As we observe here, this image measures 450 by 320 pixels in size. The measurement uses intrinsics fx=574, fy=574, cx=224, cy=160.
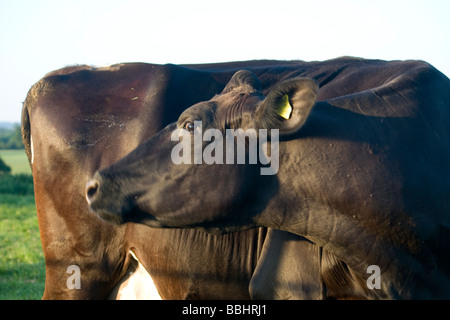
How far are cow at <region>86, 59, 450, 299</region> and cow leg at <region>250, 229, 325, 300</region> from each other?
0.24 m

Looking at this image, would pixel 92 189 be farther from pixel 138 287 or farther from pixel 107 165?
pixel 138 287

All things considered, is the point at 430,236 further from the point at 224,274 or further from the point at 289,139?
the point at 224,274

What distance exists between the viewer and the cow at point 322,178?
11.7 feet

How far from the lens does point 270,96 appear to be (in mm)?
3521

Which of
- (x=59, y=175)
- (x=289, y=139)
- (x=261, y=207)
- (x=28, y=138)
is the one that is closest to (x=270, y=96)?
(x=289, y=139)

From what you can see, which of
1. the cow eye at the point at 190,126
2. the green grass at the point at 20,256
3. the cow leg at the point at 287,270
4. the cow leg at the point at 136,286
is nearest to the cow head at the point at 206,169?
the cow eye at the point at 190,126

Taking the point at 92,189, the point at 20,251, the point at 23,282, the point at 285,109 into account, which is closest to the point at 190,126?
the point at 285,109

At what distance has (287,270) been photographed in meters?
4.08

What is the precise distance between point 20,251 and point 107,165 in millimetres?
6324

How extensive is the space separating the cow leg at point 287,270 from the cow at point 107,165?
0.08 m

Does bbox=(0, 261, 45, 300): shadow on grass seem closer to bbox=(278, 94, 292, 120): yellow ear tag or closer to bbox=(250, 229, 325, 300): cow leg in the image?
bbox=(250, 229, 325, 300): cow leg

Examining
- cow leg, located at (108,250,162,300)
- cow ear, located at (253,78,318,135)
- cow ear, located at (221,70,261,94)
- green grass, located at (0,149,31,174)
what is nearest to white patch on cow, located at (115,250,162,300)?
cow leg, located at (108,250,162,300)

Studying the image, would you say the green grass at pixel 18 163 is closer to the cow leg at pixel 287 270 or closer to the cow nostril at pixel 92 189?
the cow nostril at pixel 92 189
